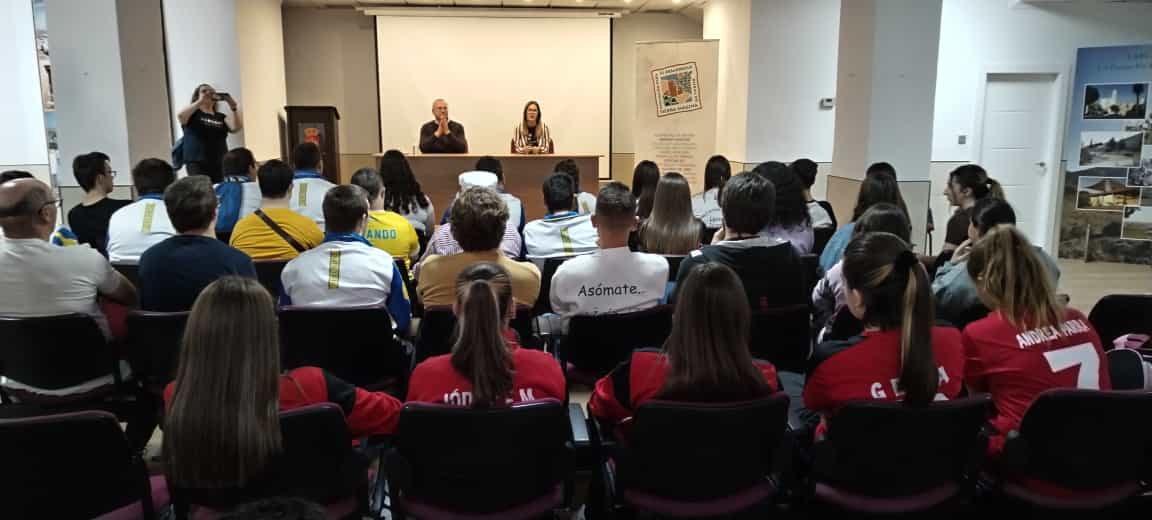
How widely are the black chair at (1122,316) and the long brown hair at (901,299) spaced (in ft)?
4.41

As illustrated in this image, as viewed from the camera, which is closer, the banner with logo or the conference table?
the conference table

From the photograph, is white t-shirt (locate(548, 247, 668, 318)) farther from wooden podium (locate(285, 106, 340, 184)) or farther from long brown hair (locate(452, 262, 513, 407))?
wooden podium (locate(285, 106, 340, 184))

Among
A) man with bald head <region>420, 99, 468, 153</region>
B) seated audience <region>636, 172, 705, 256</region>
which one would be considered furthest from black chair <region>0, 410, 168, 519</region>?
man with bald head <region>420, 99, 468, 153</region>

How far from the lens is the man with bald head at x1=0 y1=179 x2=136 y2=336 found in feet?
8.80

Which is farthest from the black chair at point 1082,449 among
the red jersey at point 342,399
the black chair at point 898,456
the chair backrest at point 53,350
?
the chair backrest at point 53,350

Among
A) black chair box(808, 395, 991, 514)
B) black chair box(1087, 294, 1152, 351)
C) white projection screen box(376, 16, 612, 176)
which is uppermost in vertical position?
white projection screen box(376, 16, 612, 176)

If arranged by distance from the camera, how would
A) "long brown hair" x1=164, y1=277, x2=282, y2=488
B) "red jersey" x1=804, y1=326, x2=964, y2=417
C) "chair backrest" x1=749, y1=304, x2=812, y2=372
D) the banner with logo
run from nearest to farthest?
"long brown hair" x1=164, y1=277, x2=282, y2=488 < "red jersey" x1=804, y1=326, x2=964, y2=417 < "chair backrest" x1=749, y1=304, x2=812, y2=372 < the banner with logo

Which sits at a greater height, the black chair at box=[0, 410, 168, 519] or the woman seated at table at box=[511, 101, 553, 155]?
the woman seated at table at box=[511, 101, 553, 155]

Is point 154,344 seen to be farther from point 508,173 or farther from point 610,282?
point 508,173

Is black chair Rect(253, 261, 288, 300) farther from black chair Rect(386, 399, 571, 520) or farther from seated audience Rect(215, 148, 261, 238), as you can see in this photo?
black chair Rect(386, 399, 571, 520)

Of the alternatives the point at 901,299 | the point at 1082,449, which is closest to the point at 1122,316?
the point at 1082,449

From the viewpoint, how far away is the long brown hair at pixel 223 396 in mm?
1724

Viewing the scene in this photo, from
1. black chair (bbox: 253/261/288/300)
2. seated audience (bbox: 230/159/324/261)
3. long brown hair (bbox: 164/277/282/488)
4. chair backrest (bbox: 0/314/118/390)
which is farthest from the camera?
seated audience (bbox: 230/159/324/261)

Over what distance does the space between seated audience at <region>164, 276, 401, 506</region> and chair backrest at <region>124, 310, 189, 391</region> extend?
0.98 m
